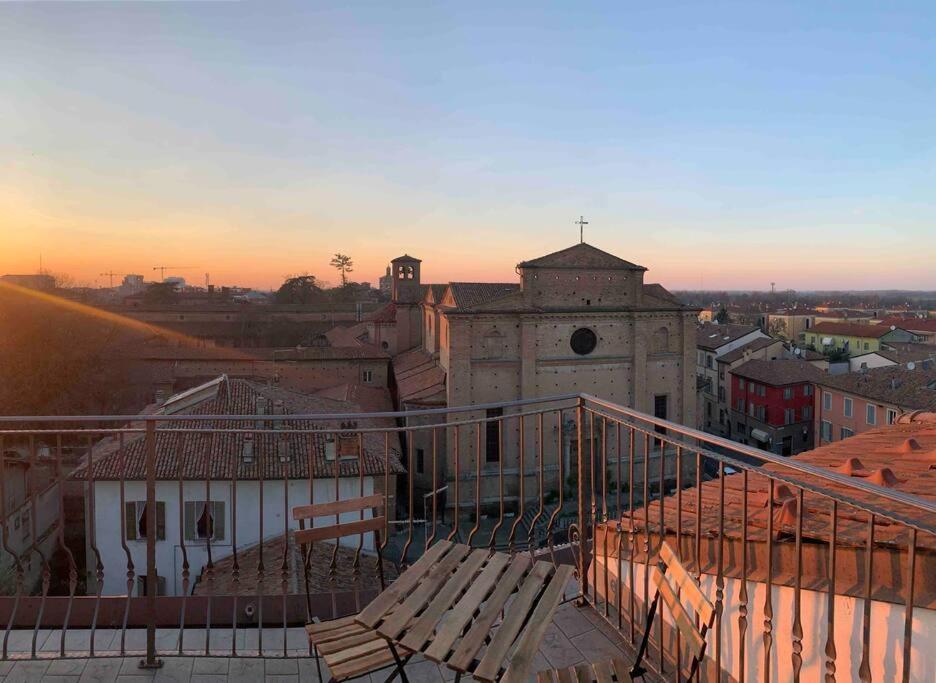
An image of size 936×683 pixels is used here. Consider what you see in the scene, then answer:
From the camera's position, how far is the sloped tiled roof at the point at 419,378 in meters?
26.4

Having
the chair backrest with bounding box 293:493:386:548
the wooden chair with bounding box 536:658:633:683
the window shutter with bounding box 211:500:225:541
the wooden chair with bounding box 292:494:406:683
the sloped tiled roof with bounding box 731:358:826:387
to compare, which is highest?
the chair backrest with bounding box 293:493:386:548

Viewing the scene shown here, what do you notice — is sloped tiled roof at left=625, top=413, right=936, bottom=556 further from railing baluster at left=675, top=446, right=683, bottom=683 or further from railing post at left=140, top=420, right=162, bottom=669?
railing post at left=140, top=420, right=162, bottom=669

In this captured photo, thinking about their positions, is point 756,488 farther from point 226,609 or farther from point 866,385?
point 866,385

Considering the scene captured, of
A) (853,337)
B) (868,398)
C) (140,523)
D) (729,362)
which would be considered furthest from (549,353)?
(853,337)

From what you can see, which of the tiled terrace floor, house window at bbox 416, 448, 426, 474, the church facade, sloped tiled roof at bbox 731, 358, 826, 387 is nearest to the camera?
the tiled terrace floor

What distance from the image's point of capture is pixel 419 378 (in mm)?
29453

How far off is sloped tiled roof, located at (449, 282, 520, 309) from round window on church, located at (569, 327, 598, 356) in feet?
11.2

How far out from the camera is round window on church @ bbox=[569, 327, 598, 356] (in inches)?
1089

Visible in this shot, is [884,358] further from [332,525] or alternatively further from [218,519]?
[332,525]

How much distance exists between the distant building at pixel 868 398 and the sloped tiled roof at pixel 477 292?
15687 mm

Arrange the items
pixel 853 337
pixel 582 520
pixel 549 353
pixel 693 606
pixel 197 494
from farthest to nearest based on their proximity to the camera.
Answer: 1. pixel 853 337
2. pixel 549 353
3. pixel 197 494
4. pixel 582 520
5. pixel 693 606

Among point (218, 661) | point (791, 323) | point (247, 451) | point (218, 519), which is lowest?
point (218, 519)

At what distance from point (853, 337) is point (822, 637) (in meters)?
68.5

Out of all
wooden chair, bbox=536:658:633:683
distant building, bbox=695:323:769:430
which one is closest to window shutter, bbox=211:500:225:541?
wooden chair, bbox=536:658:633:683
